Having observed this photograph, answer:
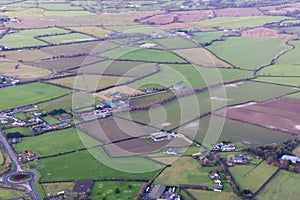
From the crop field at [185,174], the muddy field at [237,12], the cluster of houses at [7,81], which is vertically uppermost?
the cluster of houses at [7,81]

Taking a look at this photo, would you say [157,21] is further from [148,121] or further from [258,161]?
[258,161]

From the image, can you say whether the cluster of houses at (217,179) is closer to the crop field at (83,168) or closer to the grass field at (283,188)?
the grass field at (283,188)

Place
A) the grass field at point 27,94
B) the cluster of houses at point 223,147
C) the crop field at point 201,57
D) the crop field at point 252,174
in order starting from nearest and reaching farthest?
1. the crop field at point 252,174
2. the cluster of houses at point 223,147
3. the grass field at point 27,94
4. the crop field at point 201,57

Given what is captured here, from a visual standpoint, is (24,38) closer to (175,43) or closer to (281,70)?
(175,43)

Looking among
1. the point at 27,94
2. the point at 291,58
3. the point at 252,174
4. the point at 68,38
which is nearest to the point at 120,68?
the point at 27,94

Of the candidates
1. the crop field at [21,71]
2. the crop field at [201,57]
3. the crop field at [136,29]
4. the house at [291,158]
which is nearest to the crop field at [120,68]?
the crop field at [21,71]

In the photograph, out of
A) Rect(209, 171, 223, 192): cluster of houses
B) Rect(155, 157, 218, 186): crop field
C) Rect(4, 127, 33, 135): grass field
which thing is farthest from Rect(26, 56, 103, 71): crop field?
Rect(209, 171, 223, 192): cluster of houses

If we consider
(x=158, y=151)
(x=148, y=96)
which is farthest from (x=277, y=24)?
(x=158, y=151)

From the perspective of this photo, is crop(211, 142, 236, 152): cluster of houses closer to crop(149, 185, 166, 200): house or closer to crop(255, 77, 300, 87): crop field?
crop(149, 185, 166, 200): house

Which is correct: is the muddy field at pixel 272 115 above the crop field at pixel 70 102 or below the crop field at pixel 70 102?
below
